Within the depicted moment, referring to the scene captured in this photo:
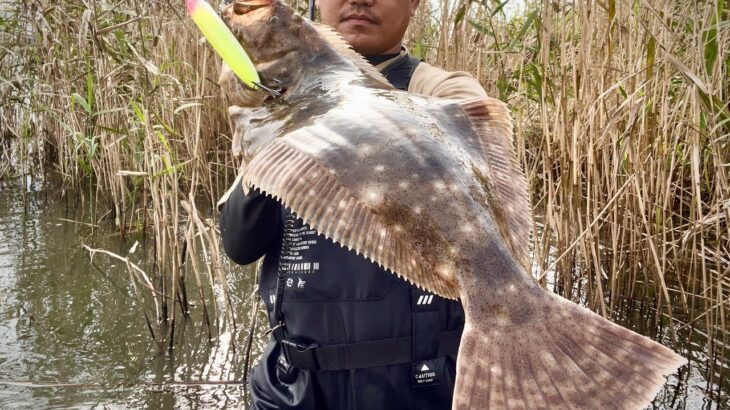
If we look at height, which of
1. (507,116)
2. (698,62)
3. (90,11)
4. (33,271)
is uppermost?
(90,11)

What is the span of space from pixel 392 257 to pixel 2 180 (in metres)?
7.36

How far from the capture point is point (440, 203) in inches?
56.5

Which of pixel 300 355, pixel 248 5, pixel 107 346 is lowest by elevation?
pixel 107 346

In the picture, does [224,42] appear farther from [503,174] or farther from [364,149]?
[503,174]

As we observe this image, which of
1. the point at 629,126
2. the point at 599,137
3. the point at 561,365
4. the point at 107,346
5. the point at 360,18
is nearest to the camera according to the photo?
the point at 561,365

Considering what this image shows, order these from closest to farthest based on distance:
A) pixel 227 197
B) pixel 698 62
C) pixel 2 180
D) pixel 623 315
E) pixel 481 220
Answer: pixel 481 220, pixel 227 197, pixel 698 62, pixel 623 315, pixel 2 180

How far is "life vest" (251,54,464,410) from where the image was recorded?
6.39 feet

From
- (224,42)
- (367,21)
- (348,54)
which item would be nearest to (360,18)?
(367,21)

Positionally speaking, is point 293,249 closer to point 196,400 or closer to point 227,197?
point 227,197

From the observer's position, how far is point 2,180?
7.55 meters

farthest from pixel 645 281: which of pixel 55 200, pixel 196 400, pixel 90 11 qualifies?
pixel 55 200

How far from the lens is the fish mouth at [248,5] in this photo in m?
1.89

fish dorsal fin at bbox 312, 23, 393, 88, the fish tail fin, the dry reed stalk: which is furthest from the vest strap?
the dry reed stalk

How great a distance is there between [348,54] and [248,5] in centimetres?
31
